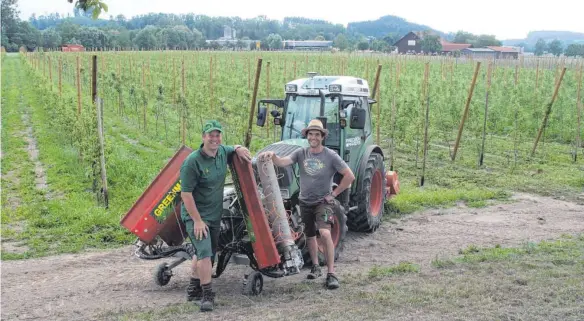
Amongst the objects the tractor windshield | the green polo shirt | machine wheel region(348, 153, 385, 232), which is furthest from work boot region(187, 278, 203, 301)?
machine wheel region(348, 153, 385, 232)

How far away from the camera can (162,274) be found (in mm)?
6742

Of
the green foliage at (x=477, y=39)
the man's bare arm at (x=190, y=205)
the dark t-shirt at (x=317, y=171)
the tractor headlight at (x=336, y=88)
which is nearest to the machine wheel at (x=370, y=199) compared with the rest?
the tractor headlight at (x=336, y=88)

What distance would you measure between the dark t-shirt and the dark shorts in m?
0.07

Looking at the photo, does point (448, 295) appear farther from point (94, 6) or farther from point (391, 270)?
point (94, 6)

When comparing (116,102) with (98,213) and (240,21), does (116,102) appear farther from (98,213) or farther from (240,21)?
(240,21)

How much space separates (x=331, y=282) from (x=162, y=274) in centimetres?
186

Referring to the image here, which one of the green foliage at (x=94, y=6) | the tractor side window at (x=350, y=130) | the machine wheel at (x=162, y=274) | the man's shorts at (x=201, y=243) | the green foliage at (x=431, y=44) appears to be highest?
the green foliage at (x=431, y=44)

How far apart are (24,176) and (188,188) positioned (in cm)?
826

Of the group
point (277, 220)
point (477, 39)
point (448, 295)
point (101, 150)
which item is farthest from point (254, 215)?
point (477, 39)

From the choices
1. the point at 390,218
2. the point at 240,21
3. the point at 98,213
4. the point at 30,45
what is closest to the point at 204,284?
the point at 98,213

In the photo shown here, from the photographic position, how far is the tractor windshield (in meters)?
8.71

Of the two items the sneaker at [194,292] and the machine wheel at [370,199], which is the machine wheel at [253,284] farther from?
the machine wheel at [370,199]

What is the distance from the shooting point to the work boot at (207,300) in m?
5.87

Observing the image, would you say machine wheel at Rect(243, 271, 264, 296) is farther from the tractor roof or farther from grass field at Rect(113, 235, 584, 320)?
the tractor roof
